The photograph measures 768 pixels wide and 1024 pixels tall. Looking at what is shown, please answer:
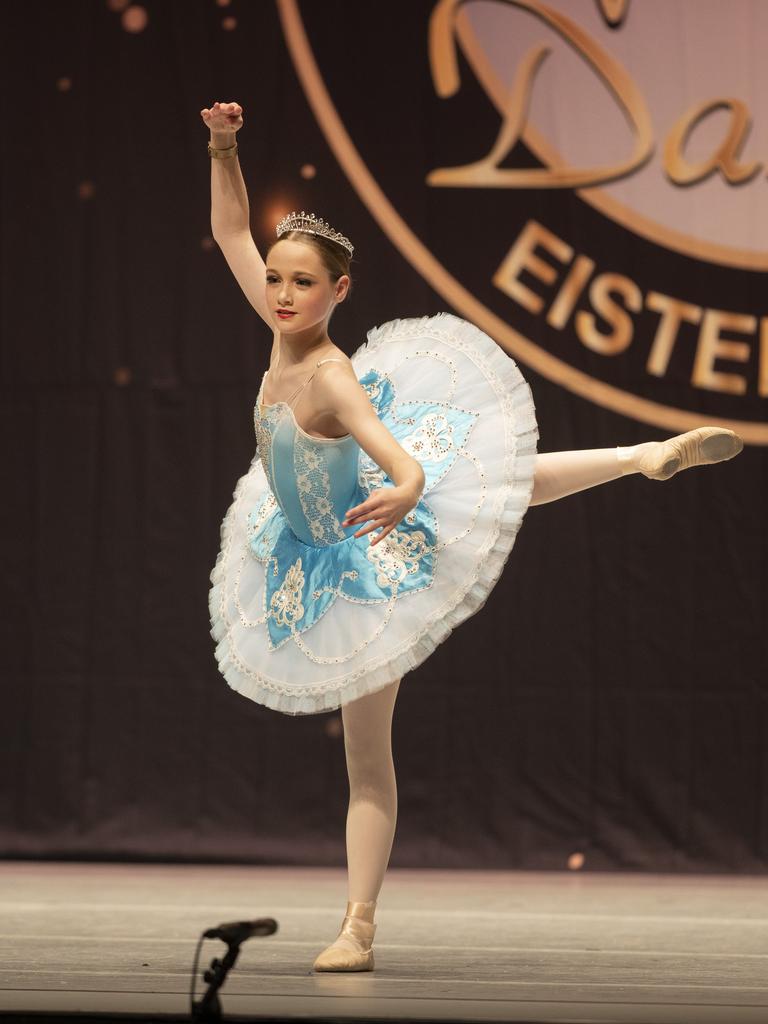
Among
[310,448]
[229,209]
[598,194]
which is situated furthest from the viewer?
[598,194]

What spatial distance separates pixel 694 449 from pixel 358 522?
0.62 m

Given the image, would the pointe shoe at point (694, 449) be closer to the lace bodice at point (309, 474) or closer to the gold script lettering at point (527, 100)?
the lace bodice at point (309, 474)

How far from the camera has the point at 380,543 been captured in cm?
235

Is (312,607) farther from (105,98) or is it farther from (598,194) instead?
(105,98)

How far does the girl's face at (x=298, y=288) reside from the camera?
90.2 inches

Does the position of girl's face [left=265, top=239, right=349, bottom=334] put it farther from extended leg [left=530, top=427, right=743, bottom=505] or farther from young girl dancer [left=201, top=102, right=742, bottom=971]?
extended leg [left=530, top=427, right=743, bottom=505]

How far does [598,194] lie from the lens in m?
3.71

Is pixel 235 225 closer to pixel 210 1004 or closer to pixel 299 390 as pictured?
pixel 299 390

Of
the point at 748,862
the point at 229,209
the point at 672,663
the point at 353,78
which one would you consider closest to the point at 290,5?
the point at 353,78

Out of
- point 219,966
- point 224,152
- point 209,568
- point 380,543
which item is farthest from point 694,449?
point 209,568

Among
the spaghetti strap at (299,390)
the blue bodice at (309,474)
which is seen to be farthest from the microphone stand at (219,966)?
the spaghetti strap at (299,390)

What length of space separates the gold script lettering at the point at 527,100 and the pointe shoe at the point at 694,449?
144 centimetres

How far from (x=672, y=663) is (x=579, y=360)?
80 cm

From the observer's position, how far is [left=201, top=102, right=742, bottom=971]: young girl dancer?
225cm
